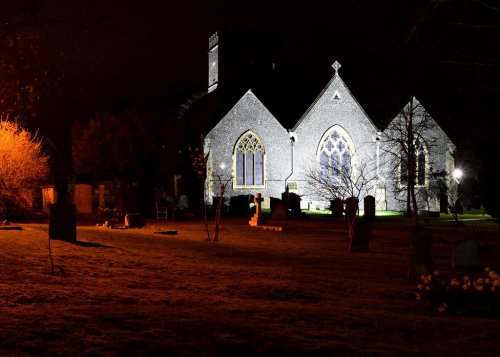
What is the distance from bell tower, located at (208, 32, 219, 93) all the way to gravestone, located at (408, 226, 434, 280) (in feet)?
167

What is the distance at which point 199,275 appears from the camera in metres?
12.5

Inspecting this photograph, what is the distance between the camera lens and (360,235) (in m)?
18.0

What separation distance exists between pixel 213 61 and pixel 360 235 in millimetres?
49312

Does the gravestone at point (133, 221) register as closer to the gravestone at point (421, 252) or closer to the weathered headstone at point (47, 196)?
the weathered headstone at point (47, 196)

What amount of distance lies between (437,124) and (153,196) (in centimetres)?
2362

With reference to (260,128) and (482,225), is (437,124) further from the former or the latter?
(482,225)

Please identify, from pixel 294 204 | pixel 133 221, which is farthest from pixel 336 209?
pixel 133 221

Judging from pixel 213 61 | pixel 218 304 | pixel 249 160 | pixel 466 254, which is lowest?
pixel 218 304

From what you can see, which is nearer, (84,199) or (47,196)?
(84,199)

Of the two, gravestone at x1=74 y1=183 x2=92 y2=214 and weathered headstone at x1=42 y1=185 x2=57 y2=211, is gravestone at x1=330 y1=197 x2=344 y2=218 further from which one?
weathered headstone at x1=42 y1=185 x2=57 y2=211

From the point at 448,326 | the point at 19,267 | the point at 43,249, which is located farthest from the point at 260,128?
the point at 448,326

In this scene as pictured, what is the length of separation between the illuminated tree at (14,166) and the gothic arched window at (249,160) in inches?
690

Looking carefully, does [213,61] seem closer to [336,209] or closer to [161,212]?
[336,209]

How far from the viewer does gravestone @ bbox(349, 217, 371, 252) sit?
17.9 meters
